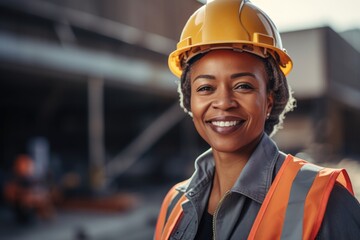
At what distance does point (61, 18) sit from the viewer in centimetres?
895

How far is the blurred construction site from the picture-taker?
8688mm

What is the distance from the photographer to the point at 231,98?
5.79 feet

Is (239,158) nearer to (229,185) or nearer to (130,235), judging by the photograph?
(229,185)

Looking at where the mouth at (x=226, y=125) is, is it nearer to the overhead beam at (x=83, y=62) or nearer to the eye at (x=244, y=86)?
the eye at (x=244, y=86)

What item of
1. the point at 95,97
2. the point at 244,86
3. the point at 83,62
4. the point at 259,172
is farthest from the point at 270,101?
the point at 95,97

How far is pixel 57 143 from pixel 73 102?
21.1 feet

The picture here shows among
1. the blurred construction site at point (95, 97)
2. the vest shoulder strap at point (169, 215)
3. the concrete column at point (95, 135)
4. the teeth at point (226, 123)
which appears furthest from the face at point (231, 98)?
the concrete column at point (95, 135)

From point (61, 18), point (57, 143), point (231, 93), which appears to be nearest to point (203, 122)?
point (231, 93)

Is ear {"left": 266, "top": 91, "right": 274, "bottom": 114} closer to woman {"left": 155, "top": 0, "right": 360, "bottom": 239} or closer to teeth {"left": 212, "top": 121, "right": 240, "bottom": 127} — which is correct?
woman {"left": 155, "top": 0, "right": 360, "bottom": 239}

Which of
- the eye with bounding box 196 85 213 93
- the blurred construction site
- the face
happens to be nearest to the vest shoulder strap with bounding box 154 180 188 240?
the face

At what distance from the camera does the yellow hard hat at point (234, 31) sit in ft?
6.01

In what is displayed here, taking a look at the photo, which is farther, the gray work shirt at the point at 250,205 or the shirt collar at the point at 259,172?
the shirt collar at the point at 259,172

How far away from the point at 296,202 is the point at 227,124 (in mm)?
418

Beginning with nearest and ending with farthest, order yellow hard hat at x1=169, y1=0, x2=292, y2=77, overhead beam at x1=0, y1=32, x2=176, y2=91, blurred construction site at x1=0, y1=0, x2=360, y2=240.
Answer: yellow hard hat at x1=169, y1=0, x2=292, y2=77 → overhead beam at x1=0, y1=32, x2=176, y2=91 → blurred construction site at x1=0, y1=0, x2=360, y2=240
